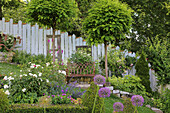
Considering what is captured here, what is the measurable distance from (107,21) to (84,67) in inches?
71.7

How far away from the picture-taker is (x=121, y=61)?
26.2 feet

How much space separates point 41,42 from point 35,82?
4.84 metres

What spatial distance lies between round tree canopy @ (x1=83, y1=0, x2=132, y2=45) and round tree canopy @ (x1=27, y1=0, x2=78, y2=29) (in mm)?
890

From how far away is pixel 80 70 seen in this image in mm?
7242

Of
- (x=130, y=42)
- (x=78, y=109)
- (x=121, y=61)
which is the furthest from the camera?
(x=130, y=42)

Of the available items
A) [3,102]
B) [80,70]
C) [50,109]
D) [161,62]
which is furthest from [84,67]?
[3,102]

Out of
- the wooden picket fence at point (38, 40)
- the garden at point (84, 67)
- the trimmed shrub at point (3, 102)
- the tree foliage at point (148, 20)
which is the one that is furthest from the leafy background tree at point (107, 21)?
the trimmed shrub at point (3, 102)

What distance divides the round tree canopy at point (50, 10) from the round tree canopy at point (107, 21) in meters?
0.89

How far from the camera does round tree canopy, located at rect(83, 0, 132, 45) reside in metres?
6.55

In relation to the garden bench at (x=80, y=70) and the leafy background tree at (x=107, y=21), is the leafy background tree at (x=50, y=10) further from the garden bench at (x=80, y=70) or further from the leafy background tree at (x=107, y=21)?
the garden bench at (x=80, y=70)

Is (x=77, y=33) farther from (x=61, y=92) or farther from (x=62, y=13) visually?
(x=61, y=92)

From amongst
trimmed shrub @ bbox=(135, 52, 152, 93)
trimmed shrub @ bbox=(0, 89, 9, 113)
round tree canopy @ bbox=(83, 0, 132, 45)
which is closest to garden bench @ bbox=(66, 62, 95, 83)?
round tree canopy @ bbox=(83, 0, 132, 45)

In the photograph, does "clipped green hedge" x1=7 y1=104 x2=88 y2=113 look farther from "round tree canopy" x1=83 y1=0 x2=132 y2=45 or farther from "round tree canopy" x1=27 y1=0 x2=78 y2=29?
"round tree canopy" x1=27 y1=0 x2=78 y2=29

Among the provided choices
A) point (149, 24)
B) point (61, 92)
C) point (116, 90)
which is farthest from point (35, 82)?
point (149, 24)
